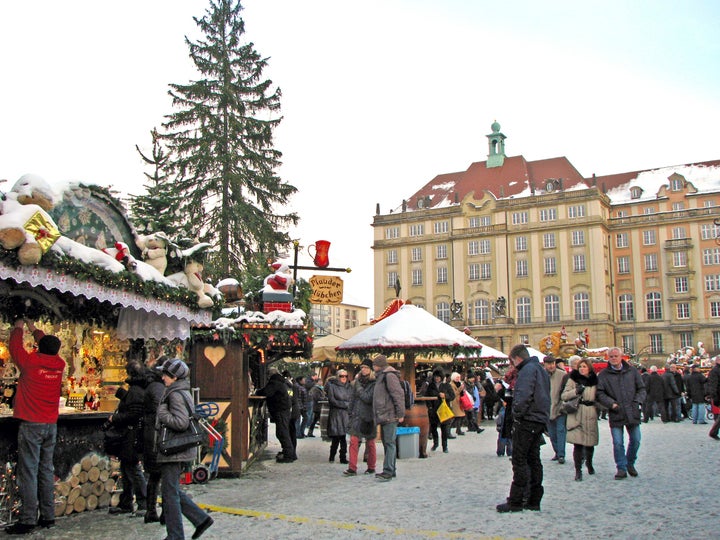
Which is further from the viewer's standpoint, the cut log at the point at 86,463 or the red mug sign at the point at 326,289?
the red mug sign at the point at 326,289

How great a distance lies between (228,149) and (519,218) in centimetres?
5225

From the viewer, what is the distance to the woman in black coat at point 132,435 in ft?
26.0

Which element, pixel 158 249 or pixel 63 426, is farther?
pixel 158 249

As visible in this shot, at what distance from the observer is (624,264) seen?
247 ft

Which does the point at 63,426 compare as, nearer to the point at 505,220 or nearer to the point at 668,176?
the point at 505,220

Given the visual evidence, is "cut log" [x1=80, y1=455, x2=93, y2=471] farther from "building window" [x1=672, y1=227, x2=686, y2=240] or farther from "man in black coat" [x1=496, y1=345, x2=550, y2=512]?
"building window" [x1=672, y1=227, x2=686, y2=240]

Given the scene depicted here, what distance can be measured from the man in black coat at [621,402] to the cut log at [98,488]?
6.66m

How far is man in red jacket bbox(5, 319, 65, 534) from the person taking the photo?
7051 mm

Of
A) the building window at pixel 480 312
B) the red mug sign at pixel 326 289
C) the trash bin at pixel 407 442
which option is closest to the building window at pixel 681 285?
the building window at pixel 480 312

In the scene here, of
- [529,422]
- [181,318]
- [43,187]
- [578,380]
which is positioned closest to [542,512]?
[529,422]

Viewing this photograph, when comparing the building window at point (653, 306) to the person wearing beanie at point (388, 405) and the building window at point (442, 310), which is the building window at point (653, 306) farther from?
the person wearing beanie at point (388, 405)

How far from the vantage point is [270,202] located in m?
29.7

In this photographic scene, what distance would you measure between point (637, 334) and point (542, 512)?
69619 mm

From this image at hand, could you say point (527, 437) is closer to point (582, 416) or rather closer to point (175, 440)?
point (582, 416)
